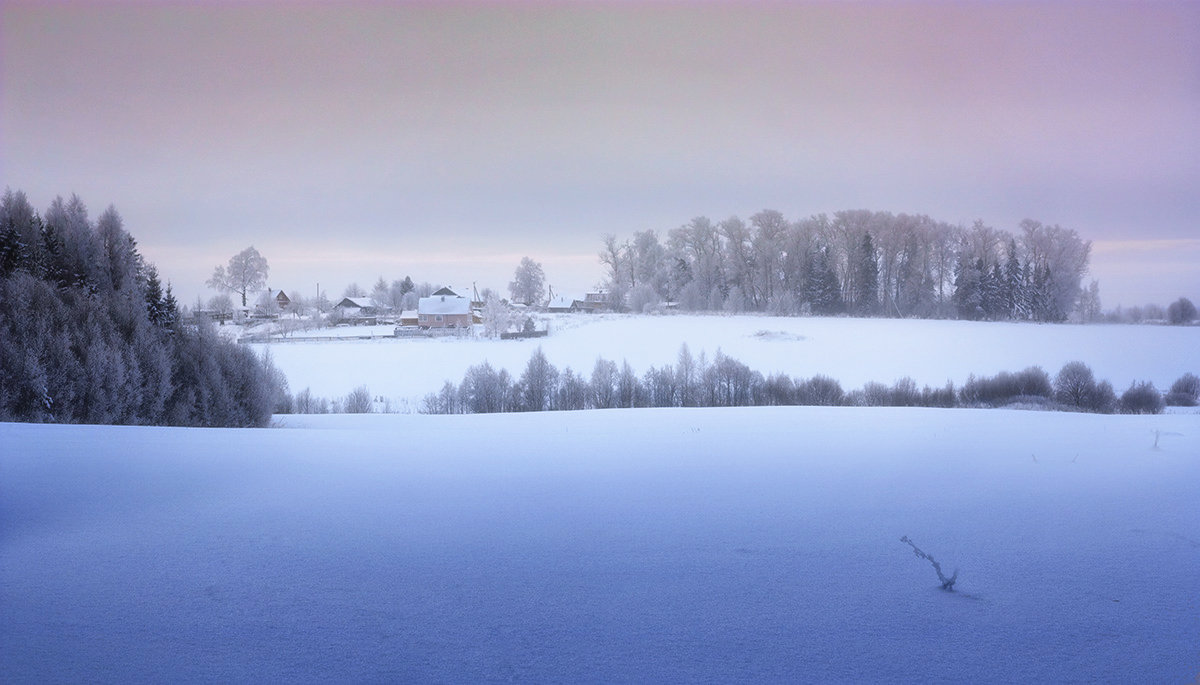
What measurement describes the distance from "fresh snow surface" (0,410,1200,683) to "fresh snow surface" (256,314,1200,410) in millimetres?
8925

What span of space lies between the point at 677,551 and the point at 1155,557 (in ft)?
5.59

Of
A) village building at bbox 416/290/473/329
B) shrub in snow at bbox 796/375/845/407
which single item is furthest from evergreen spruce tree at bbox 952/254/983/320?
village building at bbox 416/290/473/329

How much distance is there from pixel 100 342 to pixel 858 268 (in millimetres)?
12874

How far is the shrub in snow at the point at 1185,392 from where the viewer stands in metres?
11.2

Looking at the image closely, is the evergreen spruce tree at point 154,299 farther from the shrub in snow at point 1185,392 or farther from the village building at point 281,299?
the shrub in snow at point 1185,392

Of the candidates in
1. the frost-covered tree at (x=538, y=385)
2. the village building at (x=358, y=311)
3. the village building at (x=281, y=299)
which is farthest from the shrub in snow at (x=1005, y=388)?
the village building at (x=281, y=299)

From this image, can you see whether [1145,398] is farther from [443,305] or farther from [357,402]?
[443,305]

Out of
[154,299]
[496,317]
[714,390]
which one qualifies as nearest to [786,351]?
[714,390]

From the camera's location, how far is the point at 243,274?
1321 cm

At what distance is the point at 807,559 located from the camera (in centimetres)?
233

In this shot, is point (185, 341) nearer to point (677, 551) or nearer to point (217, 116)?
point (217, 116)

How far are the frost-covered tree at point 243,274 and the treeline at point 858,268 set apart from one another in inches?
303

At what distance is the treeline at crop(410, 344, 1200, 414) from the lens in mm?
12570

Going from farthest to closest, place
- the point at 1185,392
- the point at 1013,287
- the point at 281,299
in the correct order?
the point at 281,299, the point at 1013,287, the point at 1185,392
